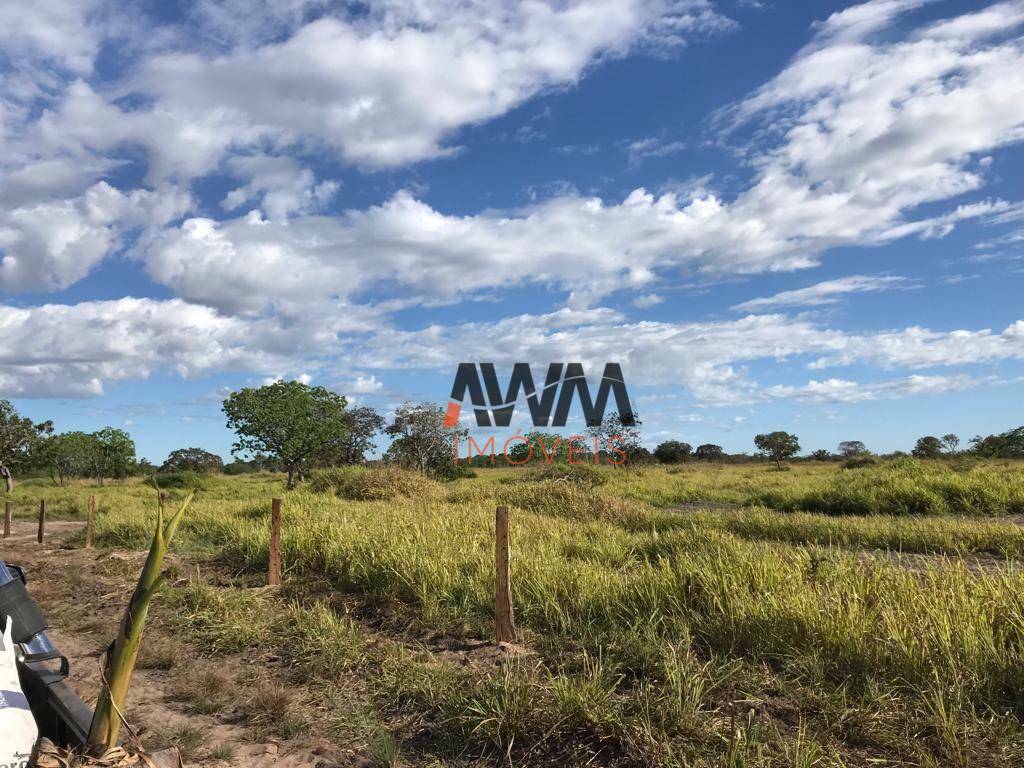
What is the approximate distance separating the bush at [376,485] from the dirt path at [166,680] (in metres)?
9.27

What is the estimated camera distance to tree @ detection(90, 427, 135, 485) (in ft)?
157

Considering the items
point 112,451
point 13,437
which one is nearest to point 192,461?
point 112,451

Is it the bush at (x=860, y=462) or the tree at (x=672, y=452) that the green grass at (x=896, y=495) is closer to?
the bush at (x=860, y=462)

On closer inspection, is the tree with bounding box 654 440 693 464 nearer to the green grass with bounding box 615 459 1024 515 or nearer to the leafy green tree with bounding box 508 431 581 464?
the leafy green tree with bounding box 508 431 581 464

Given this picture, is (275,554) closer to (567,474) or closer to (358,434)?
(567,474)

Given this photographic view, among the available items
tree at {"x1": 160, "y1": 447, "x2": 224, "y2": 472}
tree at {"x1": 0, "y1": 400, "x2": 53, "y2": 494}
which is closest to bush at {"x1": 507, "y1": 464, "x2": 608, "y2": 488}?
tree at {"x1": 0, "y1": 400, "x2": 53, "y2": 494}

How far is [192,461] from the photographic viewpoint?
2413 inches

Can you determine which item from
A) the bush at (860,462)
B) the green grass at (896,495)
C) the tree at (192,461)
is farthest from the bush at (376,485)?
the tree at (192,461)

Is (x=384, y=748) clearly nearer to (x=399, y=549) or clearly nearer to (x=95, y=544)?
(x=399, y=549)

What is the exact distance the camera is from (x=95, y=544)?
14.3m

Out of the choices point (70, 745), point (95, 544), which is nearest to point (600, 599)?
point (70, 745)

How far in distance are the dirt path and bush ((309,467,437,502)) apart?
Answer: 30.4ft

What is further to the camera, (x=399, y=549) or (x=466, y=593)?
(x=399, y=549)

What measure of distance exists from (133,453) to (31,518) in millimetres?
27126
